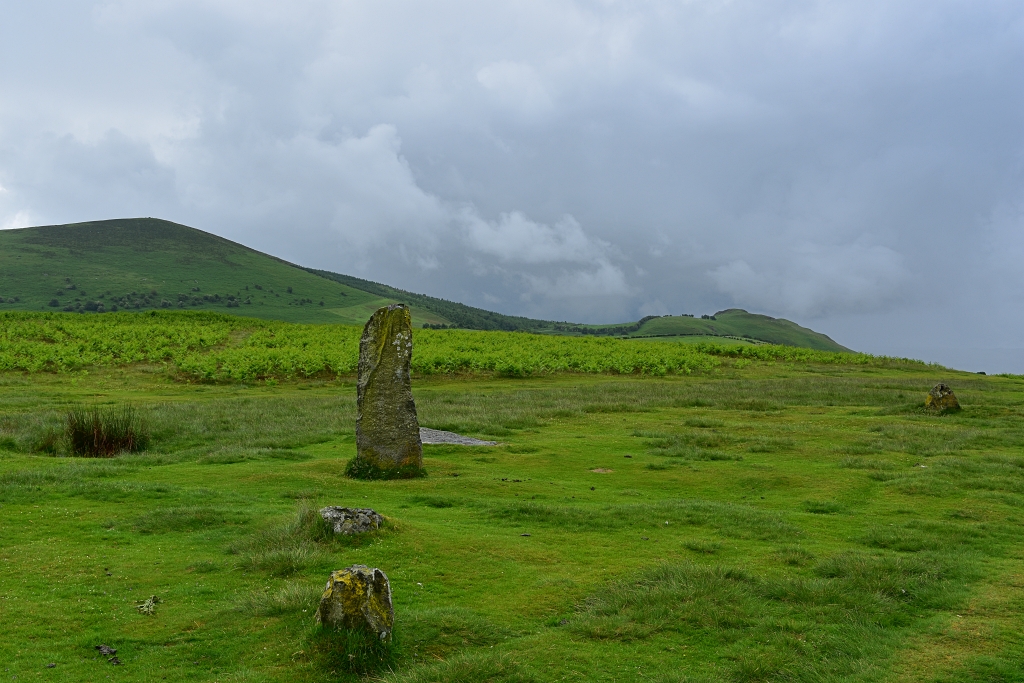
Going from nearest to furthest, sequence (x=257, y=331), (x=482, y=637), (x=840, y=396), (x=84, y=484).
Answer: (x=482, y=637) → (x=84, y=484) → (x=840, y=396) → (x=257, y=331)

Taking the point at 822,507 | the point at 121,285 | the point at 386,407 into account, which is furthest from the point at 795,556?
the point at 121,285

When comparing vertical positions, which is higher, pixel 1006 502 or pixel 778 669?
pixel 1006 502

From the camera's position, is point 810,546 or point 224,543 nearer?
point 224,543

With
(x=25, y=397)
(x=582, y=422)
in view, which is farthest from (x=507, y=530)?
(x=25, y=397)

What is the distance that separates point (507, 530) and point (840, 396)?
33301 millimetres

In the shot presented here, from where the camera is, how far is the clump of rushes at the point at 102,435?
22.7m

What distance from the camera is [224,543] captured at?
11516mm

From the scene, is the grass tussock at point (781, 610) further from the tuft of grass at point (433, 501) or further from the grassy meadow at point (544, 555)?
the tuft of grass at point (433, 501)

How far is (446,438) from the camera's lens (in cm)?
2419

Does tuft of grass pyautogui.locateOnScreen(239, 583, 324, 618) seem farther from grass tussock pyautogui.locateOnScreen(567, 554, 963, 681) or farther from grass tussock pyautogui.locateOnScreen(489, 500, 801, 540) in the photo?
grass tussock pyautogui.locateOnScreen(489, 500, 801, 540)

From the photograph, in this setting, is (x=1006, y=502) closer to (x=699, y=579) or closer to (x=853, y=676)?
(x=699, y=579)

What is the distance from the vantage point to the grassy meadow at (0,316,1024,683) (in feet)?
25.1

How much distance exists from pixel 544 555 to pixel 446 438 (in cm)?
1308

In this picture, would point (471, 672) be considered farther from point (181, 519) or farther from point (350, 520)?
point (181, 519)
